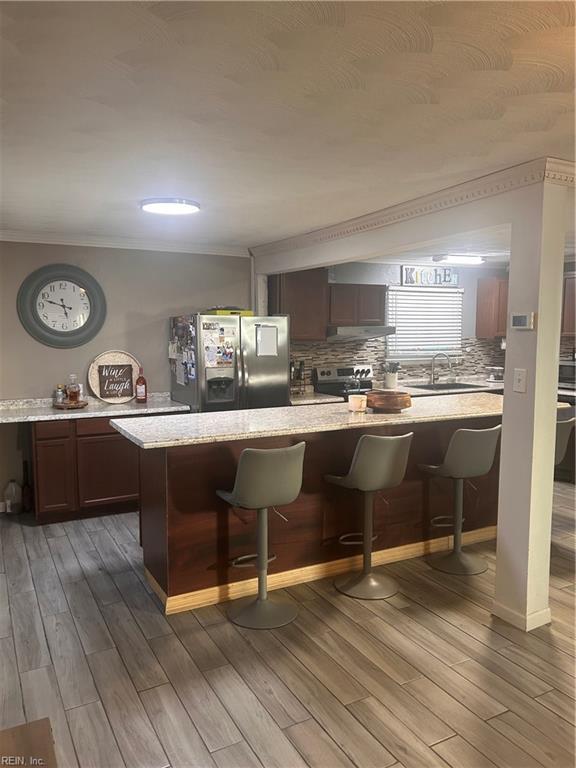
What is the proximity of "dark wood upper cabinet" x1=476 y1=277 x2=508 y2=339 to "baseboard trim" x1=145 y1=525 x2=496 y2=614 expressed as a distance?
136 inches

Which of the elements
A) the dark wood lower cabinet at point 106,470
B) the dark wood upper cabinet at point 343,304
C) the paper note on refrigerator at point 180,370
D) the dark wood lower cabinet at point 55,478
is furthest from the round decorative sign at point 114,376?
the dark wood upper cabinet at point 343,304

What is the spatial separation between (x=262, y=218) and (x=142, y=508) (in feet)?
7.18

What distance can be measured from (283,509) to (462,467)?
115cm

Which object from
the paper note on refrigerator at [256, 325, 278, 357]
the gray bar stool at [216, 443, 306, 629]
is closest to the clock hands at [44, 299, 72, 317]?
the paper note on refrigerator at [256, 325, 278, 357]

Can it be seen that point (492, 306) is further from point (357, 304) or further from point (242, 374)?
point (242, 374)

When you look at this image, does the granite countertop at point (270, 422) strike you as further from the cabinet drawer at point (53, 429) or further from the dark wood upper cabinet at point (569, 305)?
the dark wood upper cabinet at point (569, 305)

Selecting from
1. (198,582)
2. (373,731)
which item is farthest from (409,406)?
(373,731)

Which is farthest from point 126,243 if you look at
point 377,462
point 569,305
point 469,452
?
point 569,305

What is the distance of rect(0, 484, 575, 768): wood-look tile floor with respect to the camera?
2.22m

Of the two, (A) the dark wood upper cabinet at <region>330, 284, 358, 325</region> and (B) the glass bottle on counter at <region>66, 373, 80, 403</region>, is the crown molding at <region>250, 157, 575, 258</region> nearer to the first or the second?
(A) the dark wood upper cabinet at <region>330, 284, 358, 325</region>

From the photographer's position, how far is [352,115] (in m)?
2.22

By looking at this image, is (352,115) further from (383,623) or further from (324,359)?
(324,359)

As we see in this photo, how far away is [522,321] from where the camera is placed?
2959 millimetres

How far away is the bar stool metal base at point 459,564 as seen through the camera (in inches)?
149
